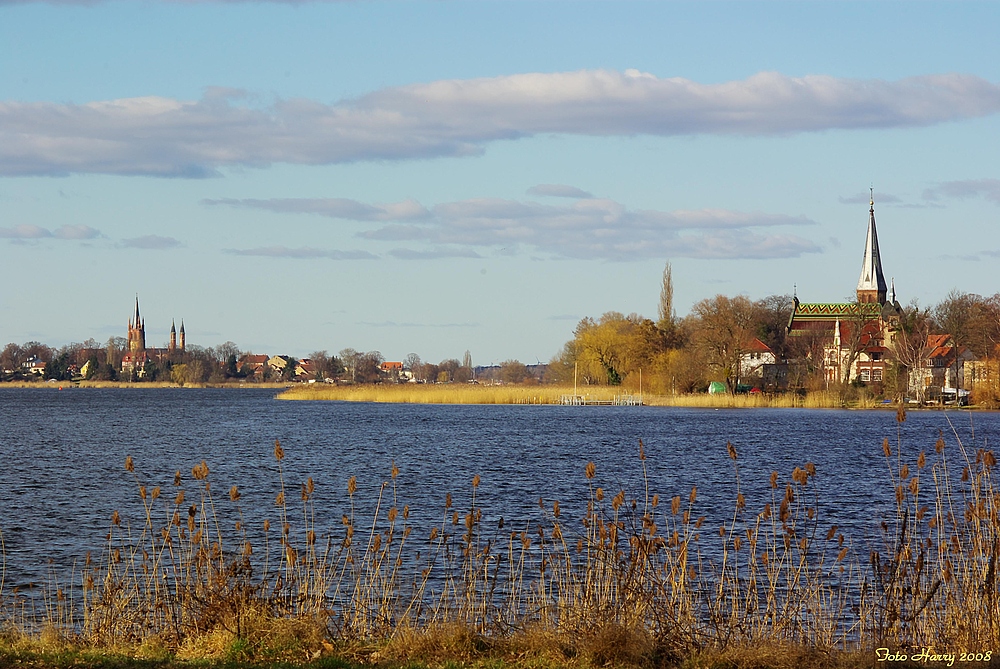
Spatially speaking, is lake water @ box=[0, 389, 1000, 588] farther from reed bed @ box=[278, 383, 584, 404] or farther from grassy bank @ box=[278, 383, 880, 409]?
reed bed @ box=[278, 383, 584, 404]

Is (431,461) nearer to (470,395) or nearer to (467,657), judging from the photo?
(467,657)

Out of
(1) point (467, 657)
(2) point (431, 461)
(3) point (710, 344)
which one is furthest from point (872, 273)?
(1) point (467, 657)

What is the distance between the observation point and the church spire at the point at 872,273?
436 feet

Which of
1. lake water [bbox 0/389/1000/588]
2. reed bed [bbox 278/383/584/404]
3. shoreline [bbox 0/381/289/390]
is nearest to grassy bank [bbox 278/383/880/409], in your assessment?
reed bed [bbox 278/383/584/404]

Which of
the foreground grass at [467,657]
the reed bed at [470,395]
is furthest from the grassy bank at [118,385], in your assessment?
the foreground grass at [467,657]

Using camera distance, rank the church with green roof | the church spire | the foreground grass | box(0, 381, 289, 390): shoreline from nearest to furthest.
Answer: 1. the foreground grass
2. the church with green roof
3. the church spire
4. box(0, 381, 289, 390): shoreline

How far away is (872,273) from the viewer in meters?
133

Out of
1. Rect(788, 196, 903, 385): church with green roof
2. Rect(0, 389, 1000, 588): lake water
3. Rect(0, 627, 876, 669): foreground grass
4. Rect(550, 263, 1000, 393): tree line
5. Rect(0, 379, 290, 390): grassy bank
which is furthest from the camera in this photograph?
Rect(0, 379, 290, 390): grassy bank

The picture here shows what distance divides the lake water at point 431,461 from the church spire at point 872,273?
218 ft

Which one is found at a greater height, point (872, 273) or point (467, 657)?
point (872, 273)

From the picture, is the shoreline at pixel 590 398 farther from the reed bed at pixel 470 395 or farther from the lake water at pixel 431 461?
the lake water at pixel 431 461

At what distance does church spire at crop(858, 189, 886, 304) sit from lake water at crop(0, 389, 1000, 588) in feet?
218

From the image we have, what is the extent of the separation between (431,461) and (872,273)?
109 metres

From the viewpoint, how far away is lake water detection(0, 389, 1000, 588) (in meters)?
22.0
